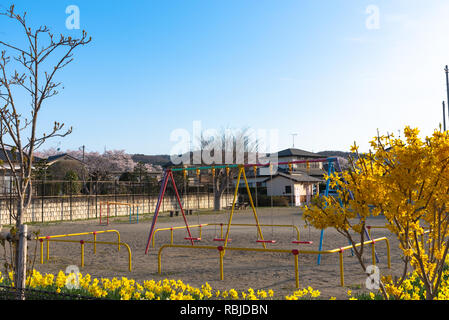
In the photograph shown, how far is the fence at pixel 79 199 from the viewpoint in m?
23.2

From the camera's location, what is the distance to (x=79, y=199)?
2605 centimetres

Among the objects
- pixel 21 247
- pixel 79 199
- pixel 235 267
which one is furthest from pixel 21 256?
pixel 79 199

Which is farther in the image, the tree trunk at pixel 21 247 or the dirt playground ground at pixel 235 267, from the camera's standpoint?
the dirt playground ground at pixel 235 267

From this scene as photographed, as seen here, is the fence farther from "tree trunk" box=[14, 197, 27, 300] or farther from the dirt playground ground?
"tree trunk" box=[14, 197, 27, 300]

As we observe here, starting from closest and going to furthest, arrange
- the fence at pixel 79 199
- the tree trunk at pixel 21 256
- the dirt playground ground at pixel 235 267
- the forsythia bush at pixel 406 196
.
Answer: the forsythia bush at pixel 406 196 < the tree trunk at pixel 21 256 < the dirt playground ground at pixel 235 267 < the fence at pixel 79 199

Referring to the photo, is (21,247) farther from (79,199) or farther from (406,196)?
(79,199)

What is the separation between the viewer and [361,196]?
3.84m

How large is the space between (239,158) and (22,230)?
114ft

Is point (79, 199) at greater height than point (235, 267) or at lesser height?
greater

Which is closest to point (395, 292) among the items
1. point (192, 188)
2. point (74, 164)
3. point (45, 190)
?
point (45, 190)

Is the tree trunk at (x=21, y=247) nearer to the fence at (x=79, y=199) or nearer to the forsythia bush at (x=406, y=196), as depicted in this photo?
the forsythia bush at (x=406, y=196)

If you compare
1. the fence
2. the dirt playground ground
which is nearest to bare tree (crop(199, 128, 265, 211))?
the fence

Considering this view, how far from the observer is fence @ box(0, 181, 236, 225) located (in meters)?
23.2

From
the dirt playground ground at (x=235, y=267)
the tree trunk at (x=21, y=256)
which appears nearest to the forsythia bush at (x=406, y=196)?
the dirt playground ground at (x=235, y=267)
